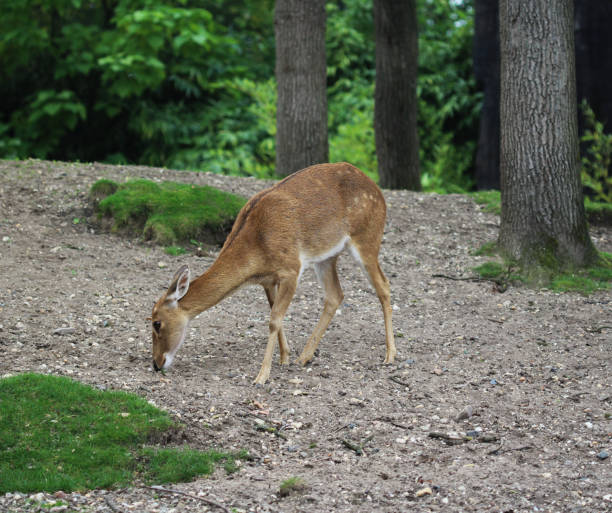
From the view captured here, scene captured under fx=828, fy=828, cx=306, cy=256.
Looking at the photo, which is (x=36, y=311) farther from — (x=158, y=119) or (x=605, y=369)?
(x=158, y=119)

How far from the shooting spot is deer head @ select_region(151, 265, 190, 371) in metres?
6.30

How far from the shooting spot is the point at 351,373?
21.7ft

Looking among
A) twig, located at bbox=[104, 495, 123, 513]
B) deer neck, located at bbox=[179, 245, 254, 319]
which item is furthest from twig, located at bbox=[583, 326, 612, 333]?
twig, located at bbox=[104, 495, 123, 513]

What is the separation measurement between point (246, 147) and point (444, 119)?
4.26 meters

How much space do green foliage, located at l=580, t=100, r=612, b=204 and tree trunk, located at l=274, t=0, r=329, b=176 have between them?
183 inches

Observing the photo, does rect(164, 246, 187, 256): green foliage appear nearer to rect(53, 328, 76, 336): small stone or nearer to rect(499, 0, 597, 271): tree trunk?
rect(53, 328, 76, 336): small stone

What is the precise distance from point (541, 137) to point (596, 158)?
6.69 m

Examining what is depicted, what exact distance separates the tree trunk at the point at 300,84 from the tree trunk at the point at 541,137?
3184 millimetres

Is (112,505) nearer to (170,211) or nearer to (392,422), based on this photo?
(392,422)

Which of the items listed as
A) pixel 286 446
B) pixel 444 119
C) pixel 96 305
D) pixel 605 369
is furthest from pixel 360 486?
pixel 444 119

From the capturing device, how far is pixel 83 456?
4.92 meters

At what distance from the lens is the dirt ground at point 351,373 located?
482 cm


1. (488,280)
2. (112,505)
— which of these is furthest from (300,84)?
(112,505)

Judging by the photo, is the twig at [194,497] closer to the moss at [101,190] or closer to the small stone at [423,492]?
the small stone at [423,492]
